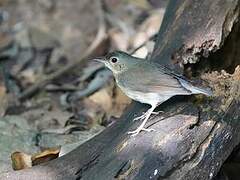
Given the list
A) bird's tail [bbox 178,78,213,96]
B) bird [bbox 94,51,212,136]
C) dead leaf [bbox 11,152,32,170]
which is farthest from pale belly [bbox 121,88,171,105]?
dead leaf [bbox 11,152,32,170]

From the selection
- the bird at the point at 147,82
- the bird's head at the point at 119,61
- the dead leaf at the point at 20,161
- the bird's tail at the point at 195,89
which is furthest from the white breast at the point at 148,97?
the dead leaf at the point at 20,161

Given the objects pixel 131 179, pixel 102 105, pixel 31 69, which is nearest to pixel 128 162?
pixel 131 179

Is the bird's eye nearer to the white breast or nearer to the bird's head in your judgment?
the bird's head

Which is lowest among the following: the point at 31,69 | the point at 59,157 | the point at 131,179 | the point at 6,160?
the point at 31,69

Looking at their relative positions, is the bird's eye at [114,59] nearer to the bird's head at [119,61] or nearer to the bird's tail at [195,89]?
the bird's head at [119,61]

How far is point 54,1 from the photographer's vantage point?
9.27 meters

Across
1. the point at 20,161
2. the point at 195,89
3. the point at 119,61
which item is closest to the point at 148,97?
the point at 195,89

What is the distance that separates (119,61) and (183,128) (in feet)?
3.74

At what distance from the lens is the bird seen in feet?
14.7

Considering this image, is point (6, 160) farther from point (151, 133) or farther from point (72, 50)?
point (72, 50)

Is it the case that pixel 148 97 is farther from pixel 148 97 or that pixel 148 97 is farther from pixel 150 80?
pixel 150 80

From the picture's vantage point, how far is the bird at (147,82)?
4.48 m

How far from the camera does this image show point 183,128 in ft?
13.8

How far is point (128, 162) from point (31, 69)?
426cm
